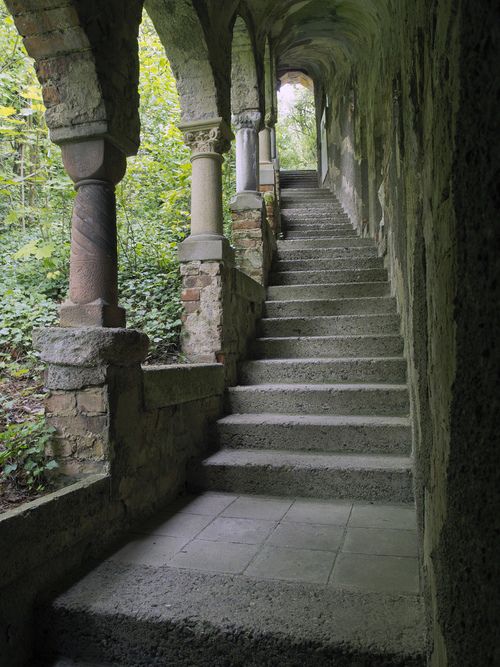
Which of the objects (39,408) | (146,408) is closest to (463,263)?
(146,408)

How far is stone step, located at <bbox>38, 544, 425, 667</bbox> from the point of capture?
160 centimetres

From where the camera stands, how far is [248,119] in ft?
20.0

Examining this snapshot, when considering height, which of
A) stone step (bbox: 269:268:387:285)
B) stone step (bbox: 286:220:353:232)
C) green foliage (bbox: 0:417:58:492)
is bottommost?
green foliage (bbox: 0:417:58:492)

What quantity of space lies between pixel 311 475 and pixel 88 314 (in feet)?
5.11

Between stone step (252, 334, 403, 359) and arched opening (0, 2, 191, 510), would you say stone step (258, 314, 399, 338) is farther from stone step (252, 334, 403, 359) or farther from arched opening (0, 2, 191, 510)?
arched opening (0, 2, 191, 510)

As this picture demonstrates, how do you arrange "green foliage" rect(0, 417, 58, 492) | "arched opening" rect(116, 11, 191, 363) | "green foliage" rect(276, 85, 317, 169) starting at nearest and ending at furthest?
"green foliage" rect(0, 417, 58, 492), "arched opening" rect(116, 11, 191, 363), "green foliage" rect(276, 85, 317, 169)

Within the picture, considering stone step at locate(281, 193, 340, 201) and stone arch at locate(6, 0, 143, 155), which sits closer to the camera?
stone arch at locate(6, 0, 143, 155)

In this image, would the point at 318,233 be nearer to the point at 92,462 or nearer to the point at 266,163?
the point at 266,163

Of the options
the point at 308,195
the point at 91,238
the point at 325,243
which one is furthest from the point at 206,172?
the point at 308,195

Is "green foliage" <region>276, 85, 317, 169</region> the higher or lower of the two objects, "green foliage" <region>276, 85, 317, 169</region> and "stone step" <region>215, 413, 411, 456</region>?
the higher

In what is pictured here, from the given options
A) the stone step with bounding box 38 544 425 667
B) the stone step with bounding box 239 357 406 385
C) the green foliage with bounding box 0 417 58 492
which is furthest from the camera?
the stone step with bounding box 239 357 406 385

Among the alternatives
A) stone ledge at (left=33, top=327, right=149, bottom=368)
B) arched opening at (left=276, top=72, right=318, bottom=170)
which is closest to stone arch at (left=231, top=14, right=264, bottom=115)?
stone ledge at (left=33, top=327, right=149, bottom=368)

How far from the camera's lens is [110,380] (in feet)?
7.93

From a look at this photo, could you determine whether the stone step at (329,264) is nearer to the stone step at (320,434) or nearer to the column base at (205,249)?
the column base at (205,249)
